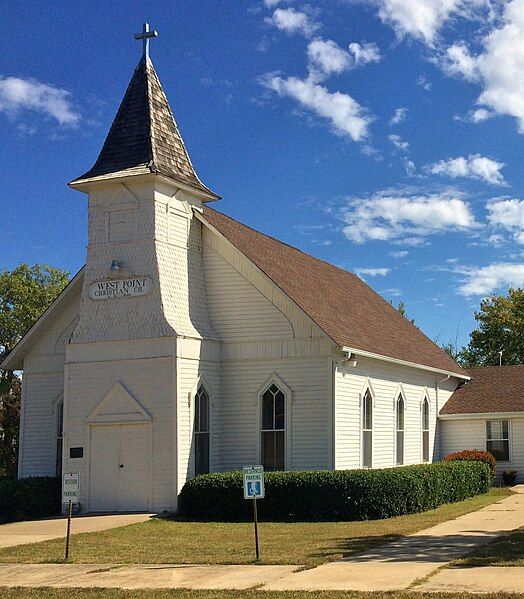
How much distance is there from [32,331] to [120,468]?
6.76 meters

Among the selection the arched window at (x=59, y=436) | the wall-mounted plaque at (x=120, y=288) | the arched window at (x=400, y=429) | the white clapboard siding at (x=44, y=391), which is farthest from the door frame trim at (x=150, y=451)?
the arched window at (x=400, y=429)

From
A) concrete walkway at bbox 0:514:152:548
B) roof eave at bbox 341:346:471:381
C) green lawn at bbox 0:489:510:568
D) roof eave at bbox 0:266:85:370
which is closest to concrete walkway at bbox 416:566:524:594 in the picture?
green lawn at bbox 0:489:510:568

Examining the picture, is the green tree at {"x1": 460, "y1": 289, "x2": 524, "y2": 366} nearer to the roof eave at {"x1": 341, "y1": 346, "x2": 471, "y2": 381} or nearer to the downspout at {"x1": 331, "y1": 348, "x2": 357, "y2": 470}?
the roof eave at {"x1": 341, "y1": 346, "x2": 471, "y2": 381}

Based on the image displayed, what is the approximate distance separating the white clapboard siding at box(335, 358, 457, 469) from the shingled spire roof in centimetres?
717

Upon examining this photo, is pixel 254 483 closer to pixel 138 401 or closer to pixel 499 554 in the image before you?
pixel 499 554

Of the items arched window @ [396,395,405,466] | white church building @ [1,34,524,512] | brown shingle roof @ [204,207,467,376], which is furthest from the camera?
arched window @ [396,395,405,466]

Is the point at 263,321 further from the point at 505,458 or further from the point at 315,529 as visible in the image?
the point at 505,458

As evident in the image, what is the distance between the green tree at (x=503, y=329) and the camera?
62.8m

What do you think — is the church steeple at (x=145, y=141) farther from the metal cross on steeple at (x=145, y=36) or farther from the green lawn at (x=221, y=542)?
the green lawn at (x=221, y=542)

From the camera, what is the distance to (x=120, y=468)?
26.0m

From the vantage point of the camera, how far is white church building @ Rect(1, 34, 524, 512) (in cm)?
2594

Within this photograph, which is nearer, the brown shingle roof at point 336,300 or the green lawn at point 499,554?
the green lawn at point 499,554

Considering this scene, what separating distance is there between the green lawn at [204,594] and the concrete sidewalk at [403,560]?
0.44m

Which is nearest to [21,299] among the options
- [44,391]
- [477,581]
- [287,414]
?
[44,391]
